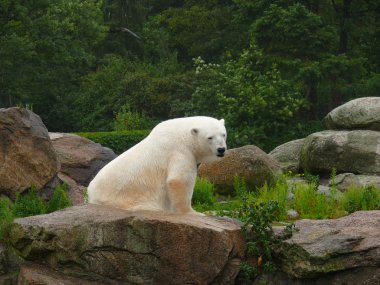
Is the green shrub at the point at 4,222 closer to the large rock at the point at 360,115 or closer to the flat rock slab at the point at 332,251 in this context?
the flat rock slab at the point at 332,251

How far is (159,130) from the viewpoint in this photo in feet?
23.8

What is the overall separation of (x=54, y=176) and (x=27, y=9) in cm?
1556

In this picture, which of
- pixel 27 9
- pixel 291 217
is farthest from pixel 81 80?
pixel 291 217

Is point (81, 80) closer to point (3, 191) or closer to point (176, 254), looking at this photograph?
point (3, 191)

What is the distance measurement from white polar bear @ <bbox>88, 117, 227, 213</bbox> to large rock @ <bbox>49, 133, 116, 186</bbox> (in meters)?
6.70

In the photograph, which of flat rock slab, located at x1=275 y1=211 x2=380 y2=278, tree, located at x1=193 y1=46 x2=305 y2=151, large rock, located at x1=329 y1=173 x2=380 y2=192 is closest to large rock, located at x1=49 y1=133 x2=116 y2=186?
large rock, located at x1=329 y1=173 x2=380 y2=192

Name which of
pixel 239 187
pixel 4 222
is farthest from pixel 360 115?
pixel 4 222

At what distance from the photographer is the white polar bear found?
6926 mm

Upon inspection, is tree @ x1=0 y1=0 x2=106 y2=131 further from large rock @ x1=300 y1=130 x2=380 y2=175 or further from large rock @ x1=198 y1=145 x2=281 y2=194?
large rock @ x1=198 y1=145 x2=281 y2=194

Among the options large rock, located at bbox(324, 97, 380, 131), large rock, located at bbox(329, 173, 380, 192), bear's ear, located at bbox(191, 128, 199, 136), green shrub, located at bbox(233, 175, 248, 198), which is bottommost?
large rock, located at bbox(329, 173, 380, 192)

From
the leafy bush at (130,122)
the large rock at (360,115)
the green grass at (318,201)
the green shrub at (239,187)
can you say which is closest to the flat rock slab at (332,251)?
the green grass at (318,201)

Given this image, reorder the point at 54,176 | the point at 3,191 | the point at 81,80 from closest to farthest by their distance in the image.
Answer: the point at 3,191
the point at 54,176
the point at 81,80

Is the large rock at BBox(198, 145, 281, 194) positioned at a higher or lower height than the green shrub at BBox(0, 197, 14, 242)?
lower

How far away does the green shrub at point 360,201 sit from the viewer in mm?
10039
